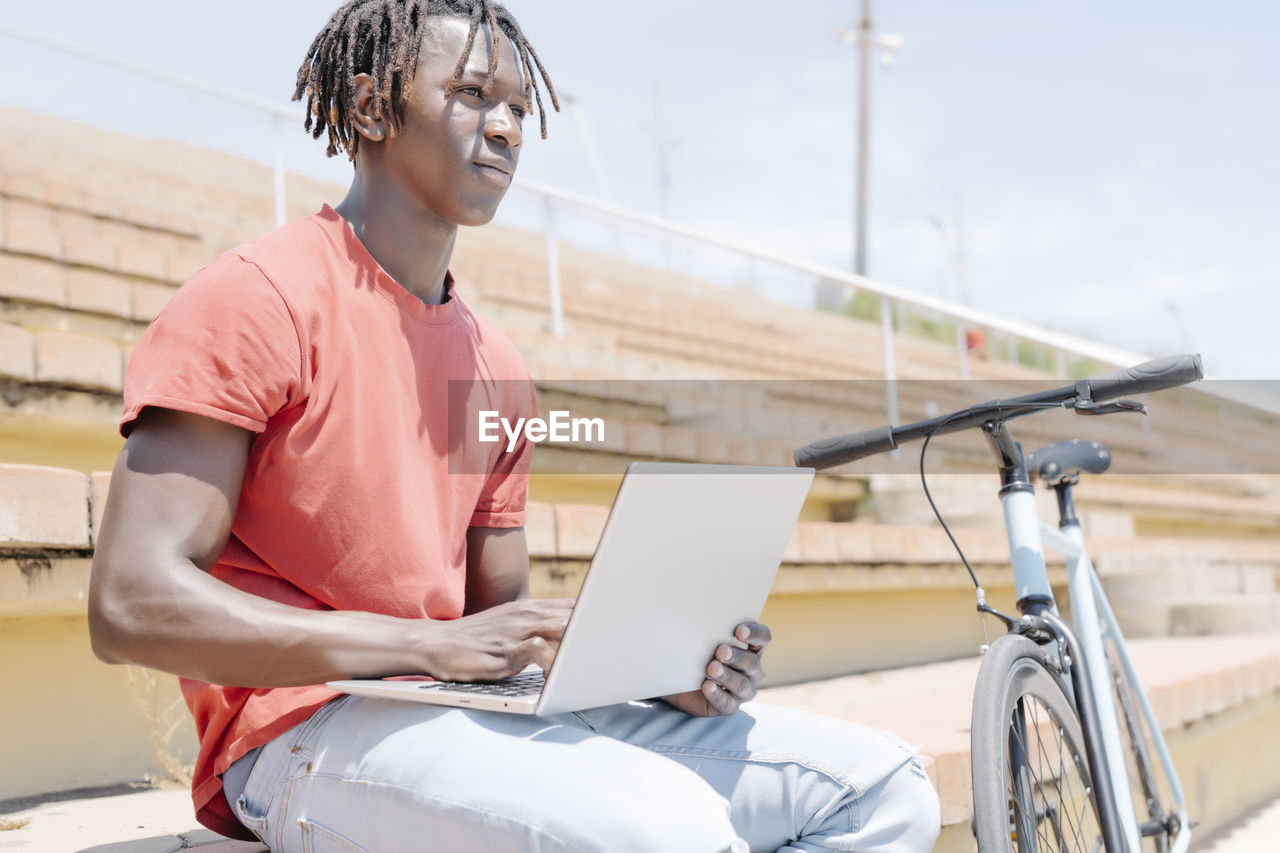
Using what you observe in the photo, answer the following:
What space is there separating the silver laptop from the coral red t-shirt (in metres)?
0.18

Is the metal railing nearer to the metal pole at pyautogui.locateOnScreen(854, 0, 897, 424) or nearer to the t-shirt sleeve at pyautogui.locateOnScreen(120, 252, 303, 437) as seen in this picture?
the t-shirt sleeve at pyautogui.locateOnScreen(120, 252, 303, 437)

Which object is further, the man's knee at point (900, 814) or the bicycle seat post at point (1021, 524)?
the bicycle seat post at point (1021, 524)

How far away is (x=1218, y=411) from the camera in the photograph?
1125 centimetres

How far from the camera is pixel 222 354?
1.21m

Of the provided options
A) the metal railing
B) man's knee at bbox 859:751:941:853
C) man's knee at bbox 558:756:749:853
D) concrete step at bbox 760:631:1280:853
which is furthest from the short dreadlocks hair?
the metal railing

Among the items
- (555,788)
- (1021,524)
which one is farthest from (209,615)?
(1021,524)

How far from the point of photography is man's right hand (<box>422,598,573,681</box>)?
1.23 m

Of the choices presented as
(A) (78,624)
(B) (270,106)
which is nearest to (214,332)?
(A) (78,624)

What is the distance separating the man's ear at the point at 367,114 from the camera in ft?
5.05

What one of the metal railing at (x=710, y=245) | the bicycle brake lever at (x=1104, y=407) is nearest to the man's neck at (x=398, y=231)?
the bicycle brake lever at (x=1104, y=407)

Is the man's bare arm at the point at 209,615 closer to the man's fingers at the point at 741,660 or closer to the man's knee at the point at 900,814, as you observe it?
the man's fingers at the point at 741,660

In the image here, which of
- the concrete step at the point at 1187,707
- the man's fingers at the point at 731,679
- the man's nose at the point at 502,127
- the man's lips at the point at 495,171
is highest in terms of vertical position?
the man's nose at the point at 502,127

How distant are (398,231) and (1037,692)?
1215mm

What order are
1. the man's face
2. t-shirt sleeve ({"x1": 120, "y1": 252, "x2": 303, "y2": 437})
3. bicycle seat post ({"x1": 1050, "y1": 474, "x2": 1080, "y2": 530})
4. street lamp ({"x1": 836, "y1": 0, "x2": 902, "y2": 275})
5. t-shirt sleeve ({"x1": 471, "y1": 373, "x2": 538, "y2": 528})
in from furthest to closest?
street lamp ({"x1": 836, "y1": 0, "x2": 902, "y2": 275}) < bicycle seat post ({"x1": 1050, "y1": 474, "x2": 1080, "y2": 530}) < t-shirt sleeve ({"x1": 471, "y1": 373, "x2": 538, "y2": 528}) < the man's face < t-shirt sleeve ({"x1": 120, "y1": 252, "x2": 303, "y2": 437})
